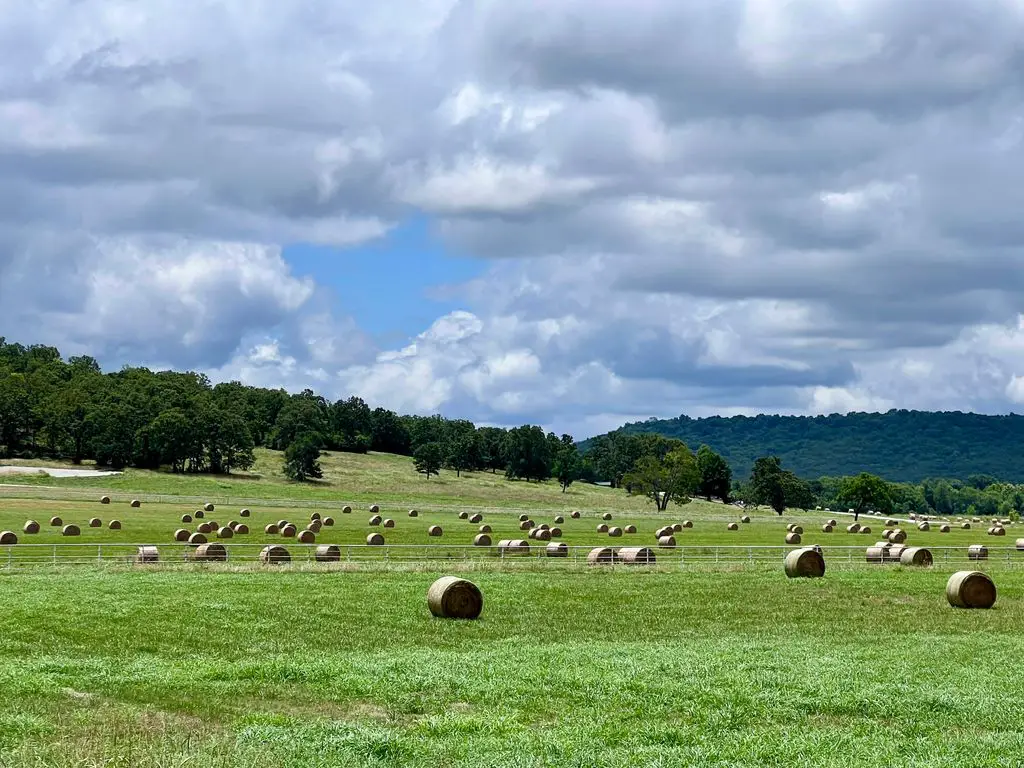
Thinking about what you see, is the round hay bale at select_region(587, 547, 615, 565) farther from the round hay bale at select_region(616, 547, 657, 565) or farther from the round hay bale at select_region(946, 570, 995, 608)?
the round hay bale at select_region(946, 570, 995, 608)

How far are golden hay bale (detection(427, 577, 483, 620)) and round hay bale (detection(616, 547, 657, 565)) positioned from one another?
20.5 m

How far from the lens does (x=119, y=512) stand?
88.3 metres

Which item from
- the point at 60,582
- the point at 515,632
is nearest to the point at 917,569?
the point at 515,632

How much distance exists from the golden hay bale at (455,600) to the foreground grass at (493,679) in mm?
692

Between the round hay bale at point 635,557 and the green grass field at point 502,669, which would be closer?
the green grass field at point 502,669

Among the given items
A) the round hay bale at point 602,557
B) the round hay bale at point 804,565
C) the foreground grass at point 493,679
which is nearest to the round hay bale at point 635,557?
the round hay bale at point 602,557

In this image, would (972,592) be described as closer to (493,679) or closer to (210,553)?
(493,679)

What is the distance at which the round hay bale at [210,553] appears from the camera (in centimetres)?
5016

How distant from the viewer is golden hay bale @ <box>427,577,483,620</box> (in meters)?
33.0

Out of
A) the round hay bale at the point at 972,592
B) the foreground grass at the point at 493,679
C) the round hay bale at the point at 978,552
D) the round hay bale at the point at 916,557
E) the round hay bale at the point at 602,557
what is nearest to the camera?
the foreground grass at the point at 493,679

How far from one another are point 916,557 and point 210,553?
31.8m

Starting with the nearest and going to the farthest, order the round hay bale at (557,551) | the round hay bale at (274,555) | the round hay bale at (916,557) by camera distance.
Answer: the round hay bale at (274,555) → the round hay bale at (916,557) → the round hay bale at (557,551)

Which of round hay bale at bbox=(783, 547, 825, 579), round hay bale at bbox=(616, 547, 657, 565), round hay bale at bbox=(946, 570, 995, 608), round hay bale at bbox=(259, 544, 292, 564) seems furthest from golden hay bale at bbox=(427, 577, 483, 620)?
round hay bale at bbox=(616, 547, 657, 565)

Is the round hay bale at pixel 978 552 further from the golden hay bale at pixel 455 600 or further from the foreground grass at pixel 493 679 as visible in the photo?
the golden hay bale at pixel 455 600
